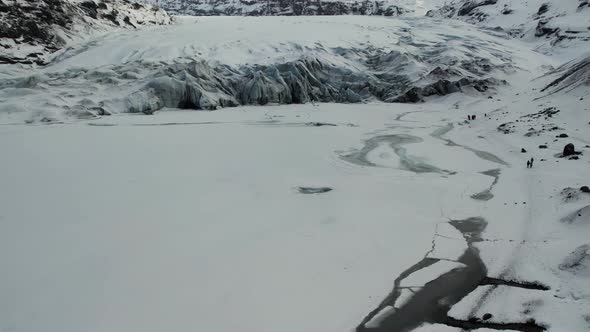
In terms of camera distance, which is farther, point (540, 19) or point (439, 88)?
point (540, 19)

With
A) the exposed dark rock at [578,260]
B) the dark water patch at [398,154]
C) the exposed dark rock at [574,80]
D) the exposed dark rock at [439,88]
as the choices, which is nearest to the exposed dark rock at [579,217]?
the exposed dark rock at [578,260]

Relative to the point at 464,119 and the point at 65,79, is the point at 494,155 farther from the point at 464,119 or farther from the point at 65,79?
the point at 65,79

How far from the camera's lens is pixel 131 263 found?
281 inches

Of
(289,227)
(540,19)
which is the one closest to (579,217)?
(289,227)

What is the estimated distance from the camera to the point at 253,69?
115ft

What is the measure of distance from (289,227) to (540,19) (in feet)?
211

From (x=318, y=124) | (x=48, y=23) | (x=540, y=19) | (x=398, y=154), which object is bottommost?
(x=318, y=124)

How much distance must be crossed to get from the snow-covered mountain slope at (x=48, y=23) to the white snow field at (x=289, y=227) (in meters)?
18.6

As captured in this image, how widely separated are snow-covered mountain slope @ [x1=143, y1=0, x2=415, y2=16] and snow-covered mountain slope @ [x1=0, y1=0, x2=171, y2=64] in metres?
73.5

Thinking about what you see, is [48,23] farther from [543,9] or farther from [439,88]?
[543,9]

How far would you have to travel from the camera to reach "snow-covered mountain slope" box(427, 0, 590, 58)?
50.0 metres

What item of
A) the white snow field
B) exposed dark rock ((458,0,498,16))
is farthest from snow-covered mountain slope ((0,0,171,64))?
exposed dark rock ((458,0,498,16))

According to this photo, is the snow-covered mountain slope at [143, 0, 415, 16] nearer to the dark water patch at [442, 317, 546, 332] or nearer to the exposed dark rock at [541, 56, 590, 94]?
the exposed dark rock at [541, 56, 590, 94]

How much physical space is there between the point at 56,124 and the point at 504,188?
18.2m
